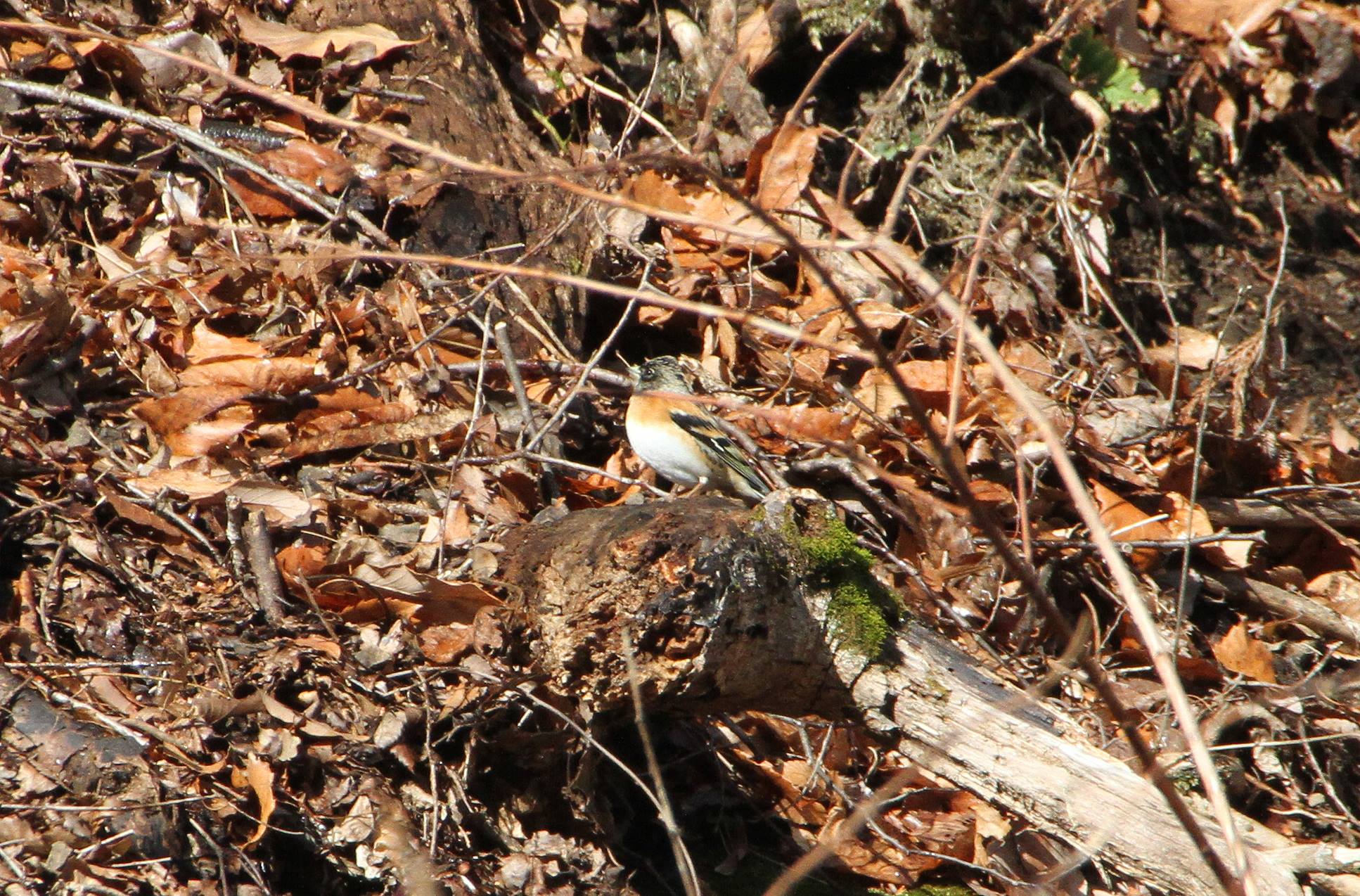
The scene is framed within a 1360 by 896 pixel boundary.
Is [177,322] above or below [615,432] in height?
above

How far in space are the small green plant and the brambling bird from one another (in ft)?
10.5

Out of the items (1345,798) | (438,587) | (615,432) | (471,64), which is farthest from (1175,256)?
(438,587)

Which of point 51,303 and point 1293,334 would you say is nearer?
point 51,303

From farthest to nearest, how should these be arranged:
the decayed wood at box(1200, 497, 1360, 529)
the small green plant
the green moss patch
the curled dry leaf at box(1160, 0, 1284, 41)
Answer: the curled dry leaf at box(1160, 0, 1284, 41), the small green plant, the decayed wood at box(1200, 497, 1360, 529), the green moss patch

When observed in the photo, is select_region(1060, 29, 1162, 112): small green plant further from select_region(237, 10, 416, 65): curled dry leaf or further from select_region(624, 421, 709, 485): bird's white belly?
select_region(237, 10, 416, 65): curled dry leaf

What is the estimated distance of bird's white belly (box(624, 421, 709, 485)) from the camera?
15.7ft

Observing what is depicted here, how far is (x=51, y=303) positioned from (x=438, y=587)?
1.90 meters

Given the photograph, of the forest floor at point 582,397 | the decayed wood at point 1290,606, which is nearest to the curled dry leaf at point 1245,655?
the forest floor at point 582,397

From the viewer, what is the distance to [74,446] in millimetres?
4004

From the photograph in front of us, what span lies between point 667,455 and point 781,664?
171 centimetres

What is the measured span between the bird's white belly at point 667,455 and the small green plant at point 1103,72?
3382 millimetres

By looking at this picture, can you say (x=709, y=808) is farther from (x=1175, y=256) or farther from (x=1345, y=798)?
(x=1175, y=256)

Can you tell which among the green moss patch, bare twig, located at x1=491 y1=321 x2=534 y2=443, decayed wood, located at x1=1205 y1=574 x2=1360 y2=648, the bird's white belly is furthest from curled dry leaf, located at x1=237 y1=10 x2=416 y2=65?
decayed wood, located at x1=1205 y1=574 x2=1360 y2=648

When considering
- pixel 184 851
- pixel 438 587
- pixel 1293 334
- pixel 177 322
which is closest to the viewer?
pixel 184 851
